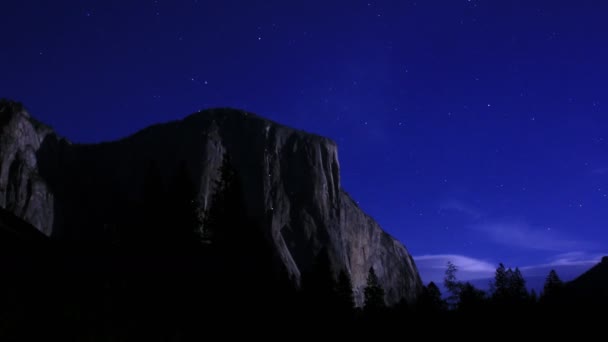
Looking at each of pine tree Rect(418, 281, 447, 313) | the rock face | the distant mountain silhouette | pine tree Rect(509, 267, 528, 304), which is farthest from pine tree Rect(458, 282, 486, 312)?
the rock face

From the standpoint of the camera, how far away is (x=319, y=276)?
5284cm

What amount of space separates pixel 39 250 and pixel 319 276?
4189cm

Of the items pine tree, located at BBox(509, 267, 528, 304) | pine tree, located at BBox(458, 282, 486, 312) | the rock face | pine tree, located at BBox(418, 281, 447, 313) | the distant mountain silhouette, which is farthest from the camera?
the rock face

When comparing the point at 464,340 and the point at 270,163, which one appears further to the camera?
the point at 270,163

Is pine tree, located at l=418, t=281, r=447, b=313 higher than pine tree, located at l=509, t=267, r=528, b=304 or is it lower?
lower

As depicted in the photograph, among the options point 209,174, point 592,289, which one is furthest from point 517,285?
point 209,174

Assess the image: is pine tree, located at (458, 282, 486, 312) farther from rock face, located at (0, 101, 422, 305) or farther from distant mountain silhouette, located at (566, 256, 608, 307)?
rock face, located at (0, 101, 422, 305)

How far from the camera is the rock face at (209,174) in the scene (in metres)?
87.4

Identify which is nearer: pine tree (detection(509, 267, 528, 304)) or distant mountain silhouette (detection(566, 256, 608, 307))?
distant mountain silhouette (detection(566, 256, 608, 307))

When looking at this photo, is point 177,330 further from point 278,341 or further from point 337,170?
point 337,170

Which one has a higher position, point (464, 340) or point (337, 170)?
point (337, 170)

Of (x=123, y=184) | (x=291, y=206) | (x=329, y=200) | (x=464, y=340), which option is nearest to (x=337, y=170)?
(x=329, y=200)

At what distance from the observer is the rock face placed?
3440 inches

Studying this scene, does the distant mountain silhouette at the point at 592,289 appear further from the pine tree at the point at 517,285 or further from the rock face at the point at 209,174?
the rock face at the point at 209,174
